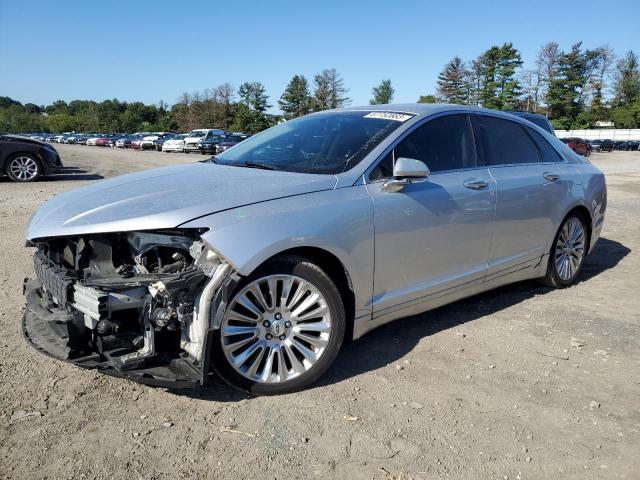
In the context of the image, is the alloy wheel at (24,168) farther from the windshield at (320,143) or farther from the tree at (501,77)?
the tree at (501,77)

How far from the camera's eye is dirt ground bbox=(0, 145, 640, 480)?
2486 millimetres

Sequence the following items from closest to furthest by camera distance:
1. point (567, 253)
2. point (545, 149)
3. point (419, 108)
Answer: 1. point (419, 108)
2. point (545, 149)
3. point (567, 253)

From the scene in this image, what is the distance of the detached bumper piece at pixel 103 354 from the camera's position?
8.91 ft

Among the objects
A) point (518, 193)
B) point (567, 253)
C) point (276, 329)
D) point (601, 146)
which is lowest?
point (601, 146)

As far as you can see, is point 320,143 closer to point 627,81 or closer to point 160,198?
point 160,198

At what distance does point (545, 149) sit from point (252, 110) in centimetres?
9239

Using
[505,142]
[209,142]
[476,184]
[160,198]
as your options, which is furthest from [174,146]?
[160,198]

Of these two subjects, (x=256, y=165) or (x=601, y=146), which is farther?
(x=601, y=146)

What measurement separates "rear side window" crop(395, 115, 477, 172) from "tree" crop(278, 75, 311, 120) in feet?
307

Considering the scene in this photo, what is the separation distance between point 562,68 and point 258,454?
98.2 metres

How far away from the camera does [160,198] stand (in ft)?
9.86

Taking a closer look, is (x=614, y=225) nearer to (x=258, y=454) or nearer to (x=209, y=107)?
(x=258, y=454)

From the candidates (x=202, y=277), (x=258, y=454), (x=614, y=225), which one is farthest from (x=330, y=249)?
(x=614, y=225)

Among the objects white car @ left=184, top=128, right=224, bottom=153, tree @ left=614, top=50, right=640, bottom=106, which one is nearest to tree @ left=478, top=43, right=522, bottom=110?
tree @ left=614, top=50, right=640, bottom=106
